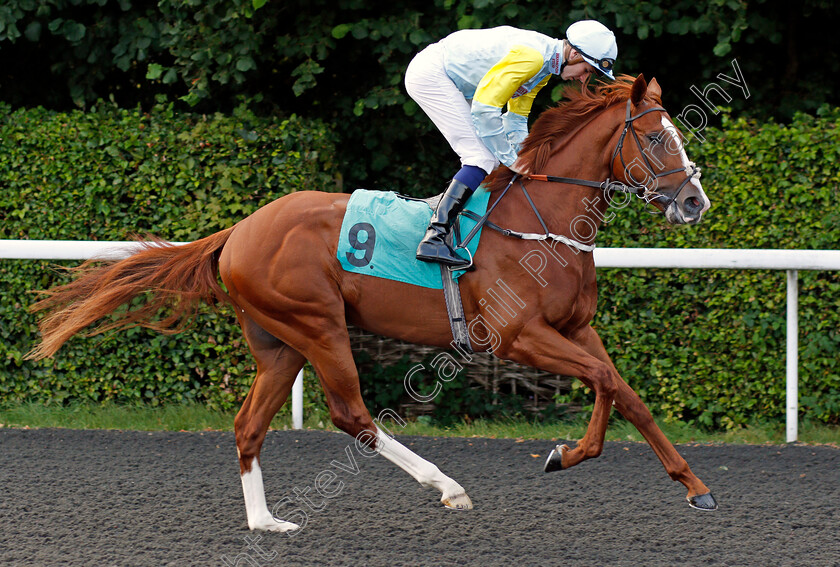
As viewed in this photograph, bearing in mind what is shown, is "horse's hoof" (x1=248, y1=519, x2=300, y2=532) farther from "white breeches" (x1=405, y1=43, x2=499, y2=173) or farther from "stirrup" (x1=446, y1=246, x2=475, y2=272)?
"white breeches" (x1=405, y1=43, x2=499, y2=173)

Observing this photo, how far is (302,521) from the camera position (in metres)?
3.81

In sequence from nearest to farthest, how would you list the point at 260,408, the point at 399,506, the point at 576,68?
the point at 576,68
the point at 260,408
the point at 399,506

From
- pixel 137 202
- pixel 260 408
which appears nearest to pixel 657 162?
pixel 260 408

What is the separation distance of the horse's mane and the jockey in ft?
0.23

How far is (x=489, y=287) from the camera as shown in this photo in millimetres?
3719

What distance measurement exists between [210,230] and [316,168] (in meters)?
0.78

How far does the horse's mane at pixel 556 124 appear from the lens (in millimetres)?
3842

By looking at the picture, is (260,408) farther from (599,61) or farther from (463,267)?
(599,61)

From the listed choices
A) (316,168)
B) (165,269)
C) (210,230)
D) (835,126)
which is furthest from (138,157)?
(835,126)

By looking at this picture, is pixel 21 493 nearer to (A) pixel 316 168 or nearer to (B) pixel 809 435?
(A) pixel 316 168

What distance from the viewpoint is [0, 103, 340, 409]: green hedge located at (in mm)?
5598

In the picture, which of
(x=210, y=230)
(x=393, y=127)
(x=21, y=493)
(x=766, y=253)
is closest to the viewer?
(x=21, y=493)

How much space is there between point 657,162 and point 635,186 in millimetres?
141

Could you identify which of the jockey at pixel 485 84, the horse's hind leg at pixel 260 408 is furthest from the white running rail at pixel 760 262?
the jockey at pixel 485 84
